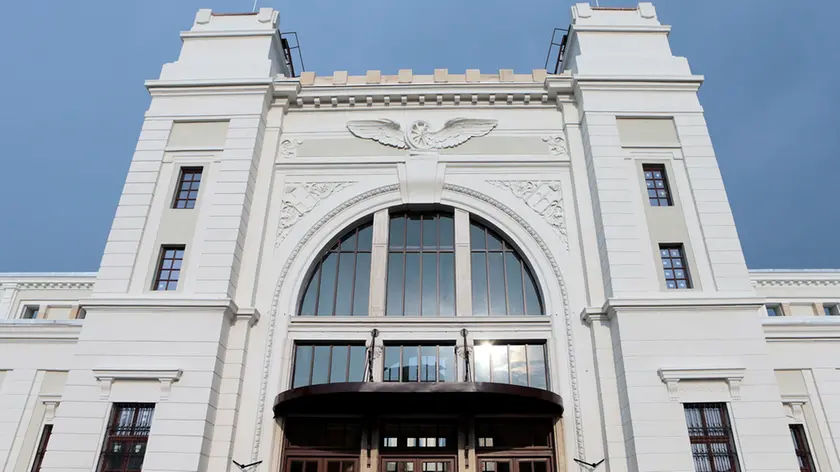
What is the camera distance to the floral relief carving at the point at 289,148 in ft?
61.1

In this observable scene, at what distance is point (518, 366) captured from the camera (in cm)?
1573

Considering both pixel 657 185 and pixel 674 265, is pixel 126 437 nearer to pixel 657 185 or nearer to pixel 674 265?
pixel 674 265

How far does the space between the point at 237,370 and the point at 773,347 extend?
15.4 meters

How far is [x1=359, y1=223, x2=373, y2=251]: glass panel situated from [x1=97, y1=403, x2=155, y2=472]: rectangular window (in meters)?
7.28

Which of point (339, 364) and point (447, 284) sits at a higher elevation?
point (447, 284)

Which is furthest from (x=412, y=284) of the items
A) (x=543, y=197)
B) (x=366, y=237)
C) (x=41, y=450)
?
(x=41, y=450)

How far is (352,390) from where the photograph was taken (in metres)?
13.3

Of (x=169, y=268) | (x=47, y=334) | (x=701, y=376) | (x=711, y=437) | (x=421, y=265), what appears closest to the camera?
(x=711, y=437)

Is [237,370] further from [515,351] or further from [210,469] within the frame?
→ [515,351]

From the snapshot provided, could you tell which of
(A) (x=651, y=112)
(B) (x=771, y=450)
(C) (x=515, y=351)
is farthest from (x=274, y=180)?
(B) (x=771, y=450)

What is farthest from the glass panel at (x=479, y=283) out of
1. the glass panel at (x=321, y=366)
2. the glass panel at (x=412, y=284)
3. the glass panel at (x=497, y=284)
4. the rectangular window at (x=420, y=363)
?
the glass panel at (x=321, y=366)

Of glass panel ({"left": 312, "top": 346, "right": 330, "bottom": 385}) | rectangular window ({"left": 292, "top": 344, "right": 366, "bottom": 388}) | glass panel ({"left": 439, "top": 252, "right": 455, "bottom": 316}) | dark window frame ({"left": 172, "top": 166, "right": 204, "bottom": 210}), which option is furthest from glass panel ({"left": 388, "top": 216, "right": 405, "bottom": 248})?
dark window frame ({"left": 172, "top": 166, "right": 204, "bottom": 210})

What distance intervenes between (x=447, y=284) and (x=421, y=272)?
0.89 meters

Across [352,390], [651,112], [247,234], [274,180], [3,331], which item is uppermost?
[651,112]
